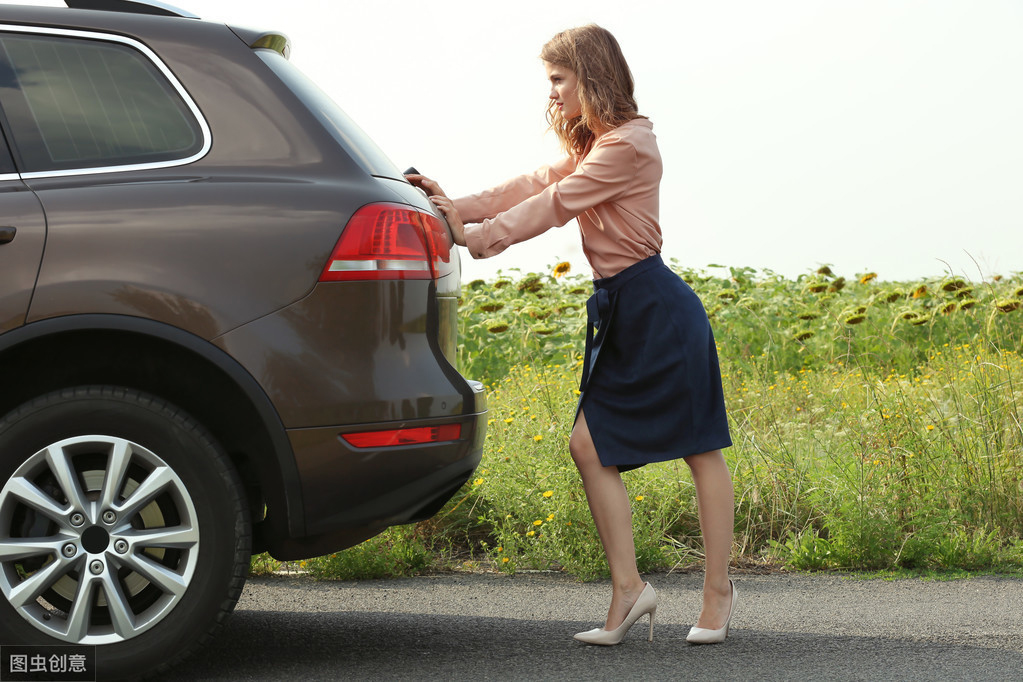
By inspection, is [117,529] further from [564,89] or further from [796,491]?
[796,491]

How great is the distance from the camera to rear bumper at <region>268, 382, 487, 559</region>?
311cm

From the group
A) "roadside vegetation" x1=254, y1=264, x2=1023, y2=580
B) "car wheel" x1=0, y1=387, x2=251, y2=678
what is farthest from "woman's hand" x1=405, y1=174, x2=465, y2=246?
"roadside vegetation" x1=254, y1=264, x2=1023, y2=580

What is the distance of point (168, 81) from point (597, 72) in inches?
55.9

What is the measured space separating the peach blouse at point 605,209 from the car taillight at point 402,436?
72cm

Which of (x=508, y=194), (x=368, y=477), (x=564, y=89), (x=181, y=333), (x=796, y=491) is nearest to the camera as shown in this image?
(x=181, y=333)

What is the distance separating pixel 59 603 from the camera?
10.3 feet

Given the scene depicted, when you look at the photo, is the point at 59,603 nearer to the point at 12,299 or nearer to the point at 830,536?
the point at 12,299

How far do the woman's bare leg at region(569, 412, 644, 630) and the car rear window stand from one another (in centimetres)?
115

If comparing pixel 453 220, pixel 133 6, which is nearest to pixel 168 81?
pixel 133 6

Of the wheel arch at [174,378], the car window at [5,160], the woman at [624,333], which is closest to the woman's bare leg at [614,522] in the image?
the woman at [624,333]

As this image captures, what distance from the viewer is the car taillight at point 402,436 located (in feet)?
10.3

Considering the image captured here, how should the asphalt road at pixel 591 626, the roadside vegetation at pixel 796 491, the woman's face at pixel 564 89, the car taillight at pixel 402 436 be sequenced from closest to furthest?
the car taillight at pixel 402 436 < the asphalt road at pixel 591 626 < the woman's face at pixel 564 89 < the roadside vegetation at pixel 796 491

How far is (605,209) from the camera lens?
12.3 ft

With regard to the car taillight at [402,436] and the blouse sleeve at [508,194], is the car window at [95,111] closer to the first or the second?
the car taillight at [402,436]
